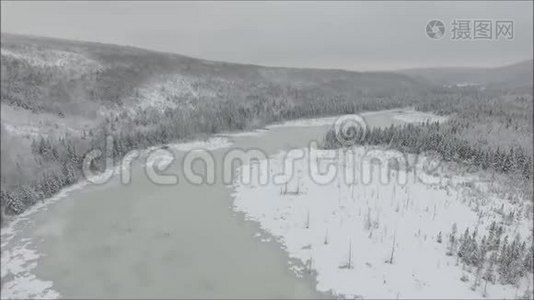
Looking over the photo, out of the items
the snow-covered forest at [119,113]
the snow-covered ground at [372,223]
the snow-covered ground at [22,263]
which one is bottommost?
the snow-covered ground at [22,263]

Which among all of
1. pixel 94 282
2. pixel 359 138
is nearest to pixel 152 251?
pixel 94 282

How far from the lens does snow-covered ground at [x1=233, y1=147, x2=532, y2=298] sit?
6883mm

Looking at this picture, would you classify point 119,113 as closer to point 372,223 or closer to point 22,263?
point 22,263

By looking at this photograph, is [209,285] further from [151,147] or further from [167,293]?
[151,147]

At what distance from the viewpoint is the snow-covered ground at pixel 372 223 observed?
688 cm

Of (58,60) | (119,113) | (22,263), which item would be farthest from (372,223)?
(58,60)

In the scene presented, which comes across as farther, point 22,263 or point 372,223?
point 372,223

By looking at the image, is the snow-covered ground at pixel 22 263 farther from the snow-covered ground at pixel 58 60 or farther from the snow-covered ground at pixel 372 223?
the snow-covered ground at pixel 58 60

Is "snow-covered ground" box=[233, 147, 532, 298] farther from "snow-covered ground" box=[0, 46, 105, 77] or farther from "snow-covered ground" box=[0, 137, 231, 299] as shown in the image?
"snow-covered ground" box=[0, 46, 105, 77]

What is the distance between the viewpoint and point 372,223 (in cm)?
945

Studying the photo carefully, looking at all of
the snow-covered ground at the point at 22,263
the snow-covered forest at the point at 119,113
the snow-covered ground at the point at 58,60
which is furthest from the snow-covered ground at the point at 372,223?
the snow-covered ground at the point at 58,60

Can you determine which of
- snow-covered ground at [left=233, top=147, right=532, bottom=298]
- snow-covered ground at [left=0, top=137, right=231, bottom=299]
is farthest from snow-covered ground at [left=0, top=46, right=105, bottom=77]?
snow-covered ground at [left=233, top=147, right=532, bottom=298]

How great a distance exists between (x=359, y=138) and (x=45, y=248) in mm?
17761

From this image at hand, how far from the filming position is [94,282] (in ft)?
22.7
